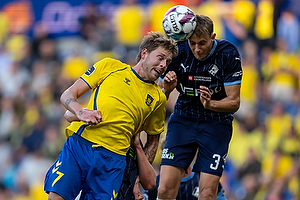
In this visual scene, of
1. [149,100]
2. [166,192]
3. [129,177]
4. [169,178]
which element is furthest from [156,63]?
[166,192]

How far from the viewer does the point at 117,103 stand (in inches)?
206

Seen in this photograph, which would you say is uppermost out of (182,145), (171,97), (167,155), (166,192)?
(182,145)

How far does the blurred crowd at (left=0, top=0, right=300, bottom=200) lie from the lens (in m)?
10.6

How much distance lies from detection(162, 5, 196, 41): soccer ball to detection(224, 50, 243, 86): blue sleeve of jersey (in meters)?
0.62

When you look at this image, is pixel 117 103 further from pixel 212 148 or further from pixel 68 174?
pixel 212 148

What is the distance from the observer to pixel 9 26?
601 inches

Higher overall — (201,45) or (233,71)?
(201,45)

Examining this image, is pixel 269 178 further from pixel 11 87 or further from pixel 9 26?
pixel 9 26

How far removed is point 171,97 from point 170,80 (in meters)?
6.00

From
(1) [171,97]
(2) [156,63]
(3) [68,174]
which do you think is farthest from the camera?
(1) [171,97]

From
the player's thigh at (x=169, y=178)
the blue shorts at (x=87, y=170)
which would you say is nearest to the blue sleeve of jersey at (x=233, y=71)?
the player's thigh at (x=169, y=178)

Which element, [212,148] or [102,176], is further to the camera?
[212,148]

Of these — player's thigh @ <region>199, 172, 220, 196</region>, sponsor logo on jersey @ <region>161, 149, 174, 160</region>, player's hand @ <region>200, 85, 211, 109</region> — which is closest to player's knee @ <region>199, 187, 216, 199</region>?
player's thigh @ <region>199, 172, 220, 196</region>

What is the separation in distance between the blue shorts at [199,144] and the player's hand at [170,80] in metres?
0.63
